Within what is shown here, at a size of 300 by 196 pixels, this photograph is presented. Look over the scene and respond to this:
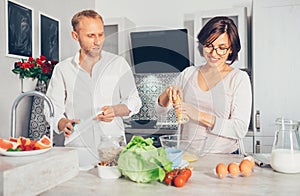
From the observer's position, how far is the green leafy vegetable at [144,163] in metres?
0.86

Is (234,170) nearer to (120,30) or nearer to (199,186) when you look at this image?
(199,186)

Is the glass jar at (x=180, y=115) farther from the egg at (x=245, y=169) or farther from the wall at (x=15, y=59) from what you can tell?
the wall at (x=15, y=59)

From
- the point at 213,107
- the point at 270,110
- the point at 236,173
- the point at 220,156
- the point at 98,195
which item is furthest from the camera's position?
the point at 270,110

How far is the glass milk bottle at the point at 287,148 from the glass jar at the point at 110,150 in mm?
522

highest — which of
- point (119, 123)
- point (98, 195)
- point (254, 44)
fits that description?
point (254, 44)

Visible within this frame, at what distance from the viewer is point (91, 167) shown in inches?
43.1

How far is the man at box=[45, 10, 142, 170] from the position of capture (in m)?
1.55

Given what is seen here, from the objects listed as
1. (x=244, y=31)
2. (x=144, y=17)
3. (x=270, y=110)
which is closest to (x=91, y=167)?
(x=270, y=110)

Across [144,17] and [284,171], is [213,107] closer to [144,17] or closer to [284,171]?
[284,171]

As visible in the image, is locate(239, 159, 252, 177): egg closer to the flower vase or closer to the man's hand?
the man's hand

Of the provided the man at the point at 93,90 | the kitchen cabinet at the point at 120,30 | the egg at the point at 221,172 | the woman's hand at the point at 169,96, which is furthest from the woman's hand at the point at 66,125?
the kitchen cabinet at the point at 120,30

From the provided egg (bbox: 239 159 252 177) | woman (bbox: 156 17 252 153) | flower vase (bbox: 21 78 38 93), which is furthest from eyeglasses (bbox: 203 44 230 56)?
flower vase (bbox: 21 78 38 93)

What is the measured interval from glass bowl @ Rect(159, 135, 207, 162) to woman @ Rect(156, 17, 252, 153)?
130 mm

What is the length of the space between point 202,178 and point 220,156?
1.20 ft
